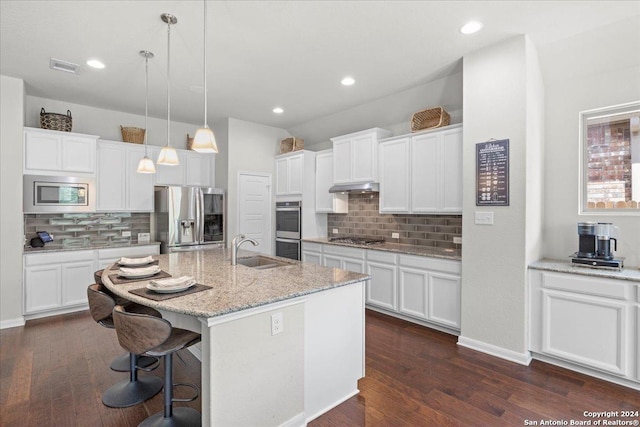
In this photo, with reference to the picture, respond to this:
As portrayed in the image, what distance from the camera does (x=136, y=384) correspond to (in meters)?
2.46

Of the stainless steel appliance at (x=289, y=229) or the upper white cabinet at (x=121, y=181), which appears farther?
the stainless steel appliance at (x=289, y=229)

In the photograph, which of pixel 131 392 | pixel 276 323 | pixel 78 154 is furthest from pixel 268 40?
Result: pixel 78 154

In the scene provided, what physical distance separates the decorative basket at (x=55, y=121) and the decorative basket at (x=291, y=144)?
309 centimetres

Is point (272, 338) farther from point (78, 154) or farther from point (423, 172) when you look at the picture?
point (78, 154)

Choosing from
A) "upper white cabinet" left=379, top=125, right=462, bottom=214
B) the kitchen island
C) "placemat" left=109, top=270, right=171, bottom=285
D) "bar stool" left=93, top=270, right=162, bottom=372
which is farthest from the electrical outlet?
"upper white cabinet" left=379, top=125, right=462, bottom=214

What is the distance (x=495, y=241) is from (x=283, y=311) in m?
2.17

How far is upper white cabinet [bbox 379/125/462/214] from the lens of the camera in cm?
361

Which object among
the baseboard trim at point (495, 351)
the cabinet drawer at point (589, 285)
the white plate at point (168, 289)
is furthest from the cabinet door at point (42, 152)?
the cabinet drawer at point (589, 285)

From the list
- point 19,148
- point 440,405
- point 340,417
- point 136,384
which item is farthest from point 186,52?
point 440,405

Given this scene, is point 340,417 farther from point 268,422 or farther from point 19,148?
point 19,148

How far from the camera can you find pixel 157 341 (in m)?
1.75

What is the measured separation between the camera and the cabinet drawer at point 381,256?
3965 millimetres

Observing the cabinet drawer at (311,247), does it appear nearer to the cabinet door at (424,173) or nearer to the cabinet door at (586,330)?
the cabinet door at (424,173)

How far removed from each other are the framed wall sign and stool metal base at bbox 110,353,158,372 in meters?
3.36
